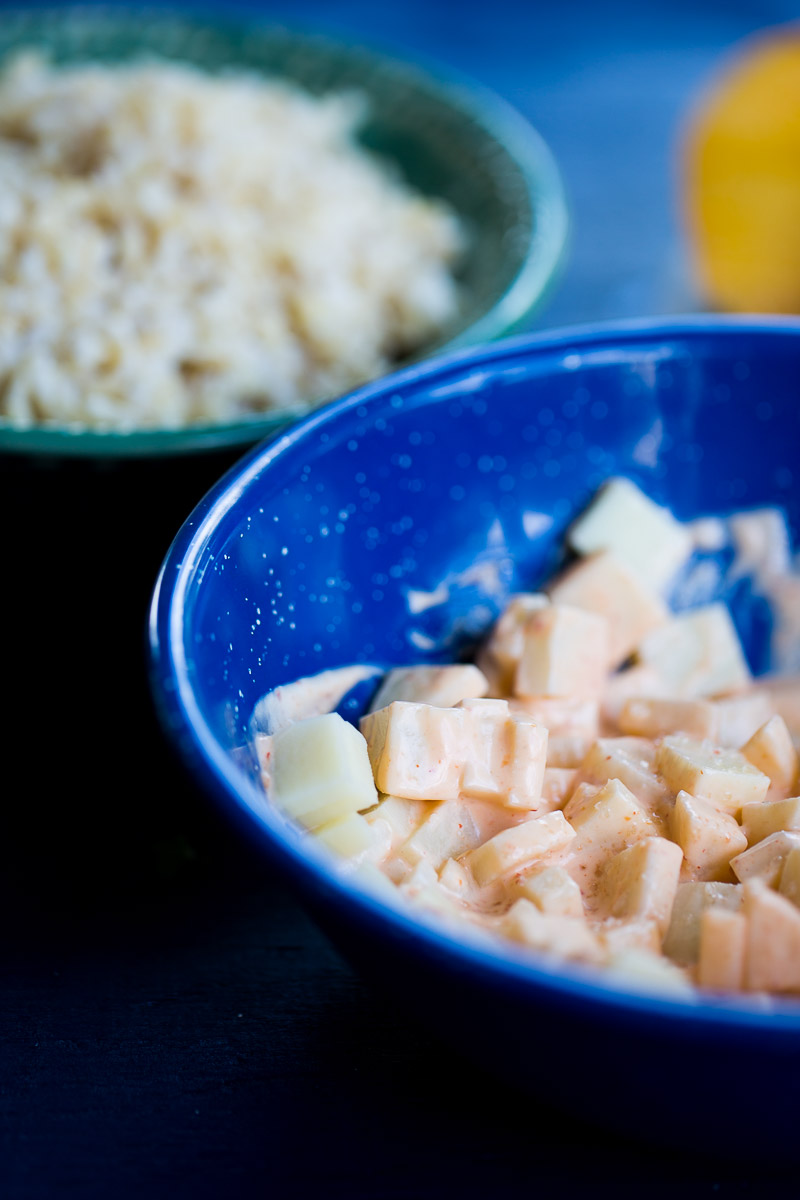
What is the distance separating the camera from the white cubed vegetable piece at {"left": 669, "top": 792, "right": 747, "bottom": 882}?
33.6 inches

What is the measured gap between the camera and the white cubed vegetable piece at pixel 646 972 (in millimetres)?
665

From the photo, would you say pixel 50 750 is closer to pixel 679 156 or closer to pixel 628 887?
pixel 628 887

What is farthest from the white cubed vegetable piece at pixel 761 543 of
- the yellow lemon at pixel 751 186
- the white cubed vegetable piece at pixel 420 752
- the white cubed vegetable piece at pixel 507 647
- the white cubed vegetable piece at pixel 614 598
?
the yellow lemon at pixel 751 186

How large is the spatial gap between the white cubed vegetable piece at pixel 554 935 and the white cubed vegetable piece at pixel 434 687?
0.25 m

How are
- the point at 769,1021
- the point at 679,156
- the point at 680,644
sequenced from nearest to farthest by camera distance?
the point at 769,1021 < the point at 680,644 < the point at 679,156

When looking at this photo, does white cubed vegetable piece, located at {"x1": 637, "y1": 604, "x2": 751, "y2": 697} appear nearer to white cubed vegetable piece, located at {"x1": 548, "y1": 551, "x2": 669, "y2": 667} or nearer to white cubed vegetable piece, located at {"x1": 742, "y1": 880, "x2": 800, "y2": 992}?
white cubed vegetable piece, located at {"x1": 548, "y1": 551, "x2": 669, "y2": 667}

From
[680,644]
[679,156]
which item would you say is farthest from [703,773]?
[679,156]

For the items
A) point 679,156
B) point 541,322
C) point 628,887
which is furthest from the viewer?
point 679,156

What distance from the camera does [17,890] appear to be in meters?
1.04

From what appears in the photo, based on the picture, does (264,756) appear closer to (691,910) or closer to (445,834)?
(445,834)

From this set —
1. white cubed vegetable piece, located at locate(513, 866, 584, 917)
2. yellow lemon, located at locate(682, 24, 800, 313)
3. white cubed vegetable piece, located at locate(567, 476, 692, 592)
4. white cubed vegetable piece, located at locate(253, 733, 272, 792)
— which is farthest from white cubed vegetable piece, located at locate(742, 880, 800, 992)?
yellow lemon, located at locate(682, 24, 800, 313)

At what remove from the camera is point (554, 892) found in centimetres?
79

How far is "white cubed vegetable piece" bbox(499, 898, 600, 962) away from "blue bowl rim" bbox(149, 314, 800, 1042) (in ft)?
0.28

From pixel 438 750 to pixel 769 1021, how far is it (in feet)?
1.19
